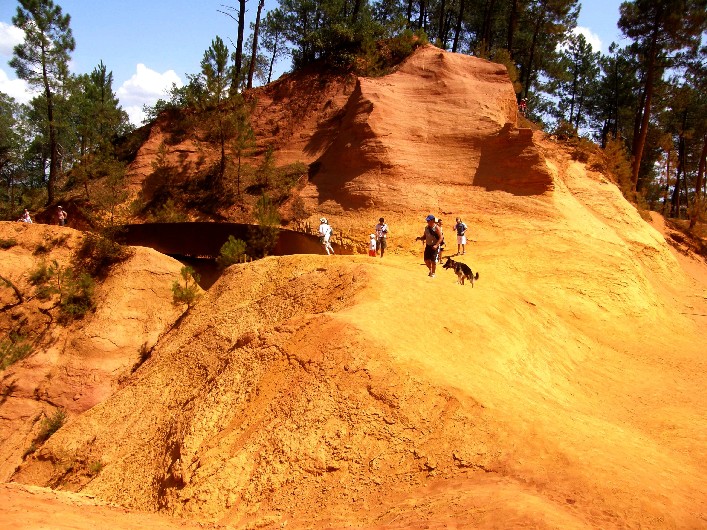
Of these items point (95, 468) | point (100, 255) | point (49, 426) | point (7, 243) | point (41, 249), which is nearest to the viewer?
point (95, 468)

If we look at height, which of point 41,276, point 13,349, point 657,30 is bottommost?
point 13,349

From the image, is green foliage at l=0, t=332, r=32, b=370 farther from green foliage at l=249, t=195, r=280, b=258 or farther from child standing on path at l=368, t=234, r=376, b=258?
child standing on path at l=368, t=234, r=376, b=258

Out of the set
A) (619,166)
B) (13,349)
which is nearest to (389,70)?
(619,166)

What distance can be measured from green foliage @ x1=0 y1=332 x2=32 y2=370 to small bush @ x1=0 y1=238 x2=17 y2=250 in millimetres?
3097

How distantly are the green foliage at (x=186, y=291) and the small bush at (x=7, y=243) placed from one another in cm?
567

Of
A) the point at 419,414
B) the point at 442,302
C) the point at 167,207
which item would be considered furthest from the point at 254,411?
the point at 167,207

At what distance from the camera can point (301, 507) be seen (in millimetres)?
5336

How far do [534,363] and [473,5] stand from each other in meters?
29.9

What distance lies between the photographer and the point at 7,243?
16.1 metres

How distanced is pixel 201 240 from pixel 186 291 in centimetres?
563

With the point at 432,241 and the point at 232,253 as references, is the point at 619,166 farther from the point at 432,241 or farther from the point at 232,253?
the point at 232,253

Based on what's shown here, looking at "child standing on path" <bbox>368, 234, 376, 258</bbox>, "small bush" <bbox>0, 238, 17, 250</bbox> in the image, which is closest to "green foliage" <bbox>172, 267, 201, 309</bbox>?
"child standing on path" <bbox>368, 234, 376, 258</bbox>

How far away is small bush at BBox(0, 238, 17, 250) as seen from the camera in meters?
16.0

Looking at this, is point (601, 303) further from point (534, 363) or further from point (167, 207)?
point (167, 207)
